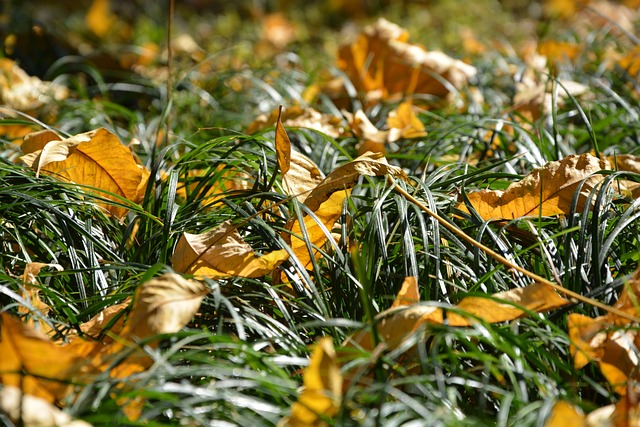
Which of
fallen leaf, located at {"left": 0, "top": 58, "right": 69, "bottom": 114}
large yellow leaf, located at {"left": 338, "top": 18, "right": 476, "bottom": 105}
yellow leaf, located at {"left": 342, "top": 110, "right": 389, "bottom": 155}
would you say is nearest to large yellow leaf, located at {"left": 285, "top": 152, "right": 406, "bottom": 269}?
yellow leaf, located at {"left": 342, "top": 110, "right": 389, "bottom": 155}

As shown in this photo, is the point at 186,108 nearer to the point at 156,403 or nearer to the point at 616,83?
the point at 616,83

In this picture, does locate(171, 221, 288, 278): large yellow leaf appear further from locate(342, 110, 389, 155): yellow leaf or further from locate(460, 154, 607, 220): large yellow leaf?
locate(342, 110, 389, 155): yellow leaf

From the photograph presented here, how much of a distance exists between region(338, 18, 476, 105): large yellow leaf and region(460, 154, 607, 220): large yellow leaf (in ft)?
4.11

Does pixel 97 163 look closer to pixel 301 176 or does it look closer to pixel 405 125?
pixel 301 176

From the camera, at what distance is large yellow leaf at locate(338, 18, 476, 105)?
Answer: 9.33 ft

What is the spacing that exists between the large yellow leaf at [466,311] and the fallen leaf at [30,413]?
0.44 m

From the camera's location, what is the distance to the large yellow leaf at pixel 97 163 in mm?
1671

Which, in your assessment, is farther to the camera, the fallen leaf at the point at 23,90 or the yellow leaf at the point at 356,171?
the fallen leaf at the point at 23,90

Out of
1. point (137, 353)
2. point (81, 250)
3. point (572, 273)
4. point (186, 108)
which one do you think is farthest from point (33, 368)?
point (186, 108)

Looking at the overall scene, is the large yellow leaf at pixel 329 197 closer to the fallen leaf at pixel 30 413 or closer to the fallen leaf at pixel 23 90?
the fallen leaf at pixel 30 413

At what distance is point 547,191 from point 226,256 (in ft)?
2.25

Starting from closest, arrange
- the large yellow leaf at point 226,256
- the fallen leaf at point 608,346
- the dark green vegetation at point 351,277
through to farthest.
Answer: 1. the dark green vegetation at point 351,277
2. the fallen leaf at point 608,346
3. the large yellow leaf at point 226,256

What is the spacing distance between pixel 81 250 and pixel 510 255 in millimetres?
878

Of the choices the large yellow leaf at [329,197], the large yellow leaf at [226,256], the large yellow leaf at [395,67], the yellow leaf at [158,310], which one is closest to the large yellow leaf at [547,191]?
the large yellow leaf at [329,197]
